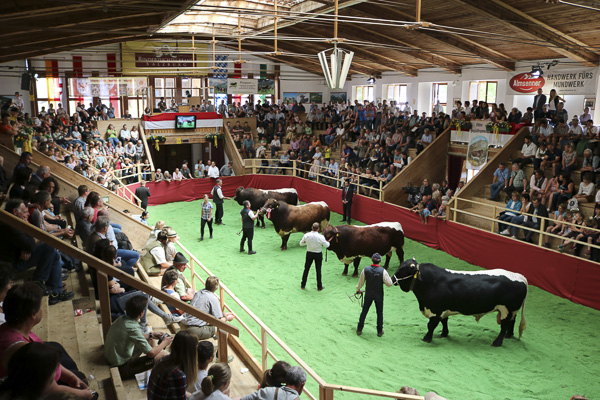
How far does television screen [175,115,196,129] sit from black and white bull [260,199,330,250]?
1283 cm

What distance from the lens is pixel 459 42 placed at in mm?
21391

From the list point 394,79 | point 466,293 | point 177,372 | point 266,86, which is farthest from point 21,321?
point 266,86

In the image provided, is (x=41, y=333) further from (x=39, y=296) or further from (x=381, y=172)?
(x=381, y=172)

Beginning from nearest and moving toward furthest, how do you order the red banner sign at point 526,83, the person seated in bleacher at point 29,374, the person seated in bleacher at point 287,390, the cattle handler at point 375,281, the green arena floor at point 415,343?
the person seated in bleacher at point 29,374 < the person seated in bleacher at point 287,390 < the green arena floor at point 415,343 < the cattle handler at point 375,281 < the red banner sign at point 526,83

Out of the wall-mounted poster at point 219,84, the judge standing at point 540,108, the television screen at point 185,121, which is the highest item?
the wall-mounted poster at point 219,84

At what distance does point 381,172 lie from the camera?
2180 centimetres

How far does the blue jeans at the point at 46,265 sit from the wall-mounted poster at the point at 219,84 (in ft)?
92.6

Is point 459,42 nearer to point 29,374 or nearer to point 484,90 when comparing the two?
point 484,90

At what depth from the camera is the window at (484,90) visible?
24703mm

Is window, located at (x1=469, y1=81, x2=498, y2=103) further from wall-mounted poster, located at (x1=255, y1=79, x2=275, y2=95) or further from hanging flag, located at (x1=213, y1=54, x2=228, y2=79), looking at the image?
hanging flag, located at (x1=213, y1=54, x2=228, y2=79)

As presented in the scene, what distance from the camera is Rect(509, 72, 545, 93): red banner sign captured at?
21.0 meters

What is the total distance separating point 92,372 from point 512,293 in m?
7.85

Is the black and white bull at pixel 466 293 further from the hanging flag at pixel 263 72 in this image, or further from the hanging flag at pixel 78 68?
the hanging flag at pixel 263 72

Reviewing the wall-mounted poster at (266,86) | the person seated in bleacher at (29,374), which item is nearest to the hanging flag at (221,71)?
the wall-mounted poster at (266,86)
